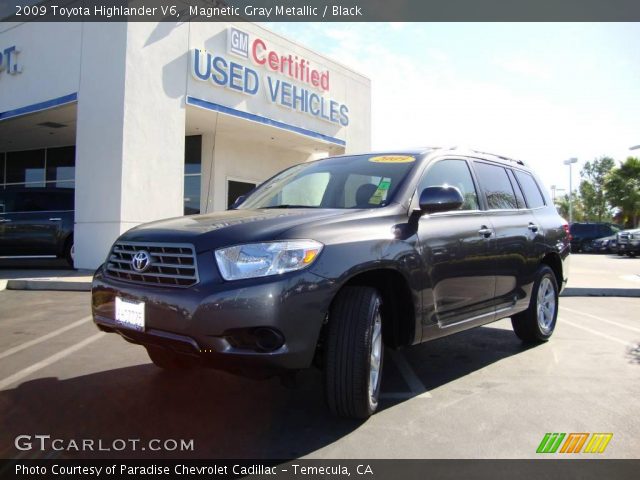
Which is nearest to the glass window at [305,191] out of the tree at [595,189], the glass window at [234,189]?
the glass window at [234,189]

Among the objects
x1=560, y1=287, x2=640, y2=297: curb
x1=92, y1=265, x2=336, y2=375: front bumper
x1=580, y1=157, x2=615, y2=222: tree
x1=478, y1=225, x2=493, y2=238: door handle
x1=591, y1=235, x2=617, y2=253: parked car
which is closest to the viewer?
x1=92, y1=265, x2=336, y2=375: front bumper

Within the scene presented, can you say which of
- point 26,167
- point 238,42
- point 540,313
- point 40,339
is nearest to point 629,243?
point 238,42

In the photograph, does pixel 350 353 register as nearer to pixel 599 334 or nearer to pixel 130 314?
pixel 130 314

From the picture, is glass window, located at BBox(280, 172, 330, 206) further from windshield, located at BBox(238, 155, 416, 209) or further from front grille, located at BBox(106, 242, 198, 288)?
front grille, located at BBox(106, 242, 198, 288)

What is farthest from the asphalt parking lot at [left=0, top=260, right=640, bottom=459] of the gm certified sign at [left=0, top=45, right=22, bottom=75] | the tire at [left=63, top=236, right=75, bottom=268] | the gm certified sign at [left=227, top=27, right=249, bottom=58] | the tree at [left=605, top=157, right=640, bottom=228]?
the tree at [left=605, top=157, right=640, bottom=228]

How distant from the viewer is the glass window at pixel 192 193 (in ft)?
51.6

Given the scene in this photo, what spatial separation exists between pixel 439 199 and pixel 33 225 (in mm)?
10261

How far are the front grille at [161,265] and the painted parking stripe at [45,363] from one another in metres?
1.41

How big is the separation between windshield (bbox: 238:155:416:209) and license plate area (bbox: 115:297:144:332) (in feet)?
4.50

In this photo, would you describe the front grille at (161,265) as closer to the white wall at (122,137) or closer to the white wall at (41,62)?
the white wall at (122,137)

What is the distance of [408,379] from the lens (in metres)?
4.09

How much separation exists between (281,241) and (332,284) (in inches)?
14.3

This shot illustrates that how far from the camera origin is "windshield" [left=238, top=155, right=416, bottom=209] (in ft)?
12.0

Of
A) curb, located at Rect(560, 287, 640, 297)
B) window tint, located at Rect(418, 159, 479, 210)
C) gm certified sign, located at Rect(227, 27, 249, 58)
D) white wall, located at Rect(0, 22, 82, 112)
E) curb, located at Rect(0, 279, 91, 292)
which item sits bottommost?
curb, located at Rect(0, 279, 91, 292)
